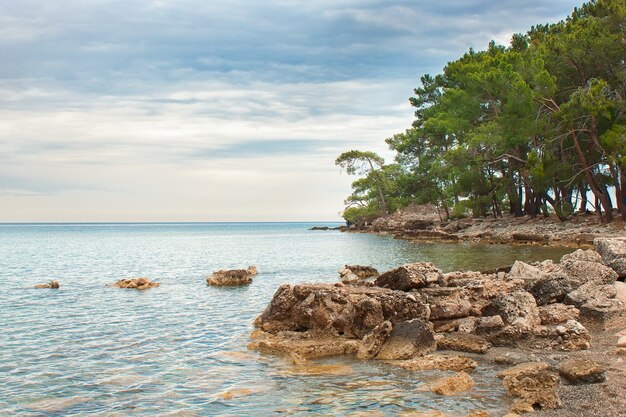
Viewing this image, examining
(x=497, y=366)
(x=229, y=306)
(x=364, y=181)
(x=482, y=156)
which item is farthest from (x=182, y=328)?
(x=364, y=181)

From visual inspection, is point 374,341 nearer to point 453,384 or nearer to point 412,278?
point 453,384

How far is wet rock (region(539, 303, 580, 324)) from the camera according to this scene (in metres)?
13.6

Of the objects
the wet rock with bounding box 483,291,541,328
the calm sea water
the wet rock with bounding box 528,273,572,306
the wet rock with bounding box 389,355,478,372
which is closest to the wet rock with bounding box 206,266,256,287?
the calm sea water

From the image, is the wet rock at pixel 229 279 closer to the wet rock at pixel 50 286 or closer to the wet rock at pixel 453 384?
the wet rock at pixel 50 286

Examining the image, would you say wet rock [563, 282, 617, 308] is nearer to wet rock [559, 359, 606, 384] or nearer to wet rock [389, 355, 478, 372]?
wet rock [389, 355, 478, 372]

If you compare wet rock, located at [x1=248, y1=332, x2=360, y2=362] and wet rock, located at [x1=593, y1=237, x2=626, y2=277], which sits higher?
wet rock, located at [x1=593, y1=237, x2=626, y2=277]

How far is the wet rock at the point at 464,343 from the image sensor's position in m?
11.8

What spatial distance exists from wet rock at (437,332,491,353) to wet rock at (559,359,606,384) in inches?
99.9

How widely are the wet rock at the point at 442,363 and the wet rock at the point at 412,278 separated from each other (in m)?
4.57

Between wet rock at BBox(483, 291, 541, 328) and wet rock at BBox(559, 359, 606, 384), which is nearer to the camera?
wet rock at BBox(559, 359, 606, 384)

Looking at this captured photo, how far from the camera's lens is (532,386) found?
8.76 meters

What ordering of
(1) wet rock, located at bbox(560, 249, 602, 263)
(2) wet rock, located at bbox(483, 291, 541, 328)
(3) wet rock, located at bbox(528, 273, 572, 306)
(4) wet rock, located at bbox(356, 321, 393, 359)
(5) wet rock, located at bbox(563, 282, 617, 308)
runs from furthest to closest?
(1) wet rock, located at bbox(560, 249, 602, 263) → (3) wet rock, located at bbox(528, 273, 572, 306) → (5) wet rock, located at bbox(563, 282, 617, 308) → (2) wet rock, located at bbox(483, 291, 541, 328) → (4) wet rock, located at bbox(356, 321, 393, 359)

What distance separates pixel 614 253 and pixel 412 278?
772 centimetres

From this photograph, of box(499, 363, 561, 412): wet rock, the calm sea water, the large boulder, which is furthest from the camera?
the large boulder
